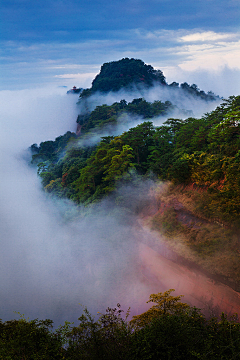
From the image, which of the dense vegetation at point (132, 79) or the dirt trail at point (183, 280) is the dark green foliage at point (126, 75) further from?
the dirt trail at point (183, 280)

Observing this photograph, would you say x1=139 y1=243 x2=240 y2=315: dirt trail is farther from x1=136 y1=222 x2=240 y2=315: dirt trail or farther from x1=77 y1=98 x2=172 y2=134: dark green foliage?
x1=77 y1=98 x2=172 y2=134: dark green foliage

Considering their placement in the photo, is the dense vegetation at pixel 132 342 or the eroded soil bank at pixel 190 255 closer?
the dense vegetation at pixel 132 342

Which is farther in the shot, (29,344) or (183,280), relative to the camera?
(183,280)

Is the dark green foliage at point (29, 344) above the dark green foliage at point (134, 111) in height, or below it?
below

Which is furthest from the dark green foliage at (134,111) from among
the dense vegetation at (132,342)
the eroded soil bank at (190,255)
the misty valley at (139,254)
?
the dense vegetation at (132,342)

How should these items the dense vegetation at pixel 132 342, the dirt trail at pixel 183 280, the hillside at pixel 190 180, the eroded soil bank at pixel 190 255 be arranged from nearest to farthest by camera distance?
1. the dense vegetation at pixel 132 342
2. the dirt trail at pixel 183 280
3. the eroded soil bank at pixel 190 255
4. the hillside at pixel 190 180

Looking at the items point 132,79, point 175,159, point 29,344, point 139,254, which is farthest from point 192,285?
point 132,79

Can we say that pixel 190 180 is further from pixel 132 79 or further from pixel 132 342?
pixel 132 79
